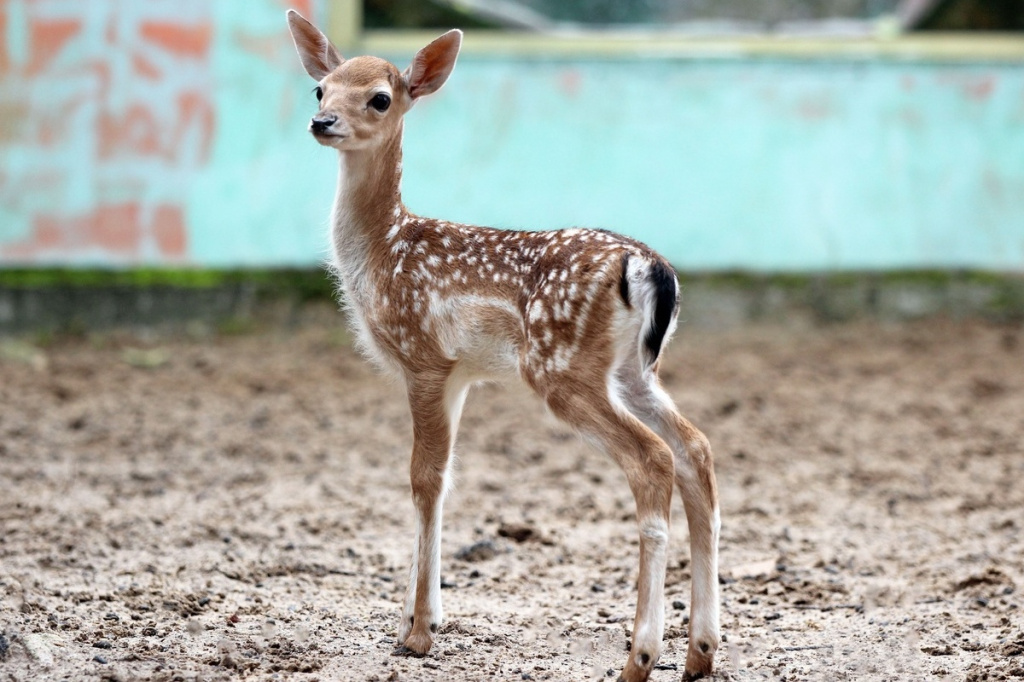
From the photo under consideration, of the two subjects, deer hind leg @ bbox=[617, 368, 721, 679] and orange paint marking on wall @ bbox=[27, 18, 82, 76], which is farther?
orange paint marking on wall @ bbox=[27, 18, 82, 76]

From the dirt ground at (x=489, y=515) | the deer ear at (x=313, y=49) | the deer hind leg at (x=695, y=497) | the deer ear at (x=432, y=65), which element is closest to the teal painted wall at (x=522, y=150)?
the dirt ground at (x=489, y=515)

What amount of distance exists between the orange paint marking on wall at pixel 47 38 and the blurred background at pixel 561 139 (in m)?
0.01

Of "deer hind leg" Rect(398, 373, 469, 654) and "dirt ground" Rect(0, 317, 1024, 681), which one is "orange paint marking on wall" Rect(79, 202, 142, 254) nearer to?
"dirt ground" Rect(0, 317, 1024, 681)

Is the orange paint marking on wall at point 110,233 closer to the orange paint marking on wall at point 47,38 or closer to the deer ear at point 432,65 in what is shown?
the orange paint marking on wall at point 47,38

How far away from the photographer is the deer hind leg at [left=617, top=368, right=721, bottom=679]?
148 inches

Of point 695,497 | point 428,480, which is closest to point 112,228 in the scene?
point 428,480

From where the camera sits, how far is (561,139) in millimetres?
9281

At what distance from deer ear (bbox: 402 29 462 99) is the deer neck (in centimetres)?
19

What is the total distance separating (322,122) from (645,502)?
1.63m

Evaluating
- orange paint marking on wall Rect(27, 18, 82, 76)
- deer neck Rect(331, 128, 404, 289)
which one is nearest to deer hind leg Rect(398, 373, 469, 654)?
deer neck Rect(331, 128, 404, 289)

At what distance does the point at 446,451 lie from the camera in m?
4.11

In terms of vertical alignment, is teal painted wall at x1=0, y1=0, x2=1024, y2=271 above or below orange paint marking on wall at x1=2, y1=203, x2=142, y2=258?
above

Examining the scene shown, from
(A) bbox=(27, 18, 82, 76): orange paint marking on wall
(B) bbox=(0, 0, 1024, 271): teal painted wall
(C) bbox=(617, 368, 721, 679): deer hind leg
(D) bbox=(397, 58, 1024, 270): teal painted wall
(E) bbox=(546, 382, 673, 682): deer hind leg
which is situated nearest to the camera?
(E) bbox=(546, 382, 673, 682): deer hind leg

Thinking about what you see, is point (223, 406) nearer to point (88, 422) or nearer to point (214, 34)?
point (88, 422)
